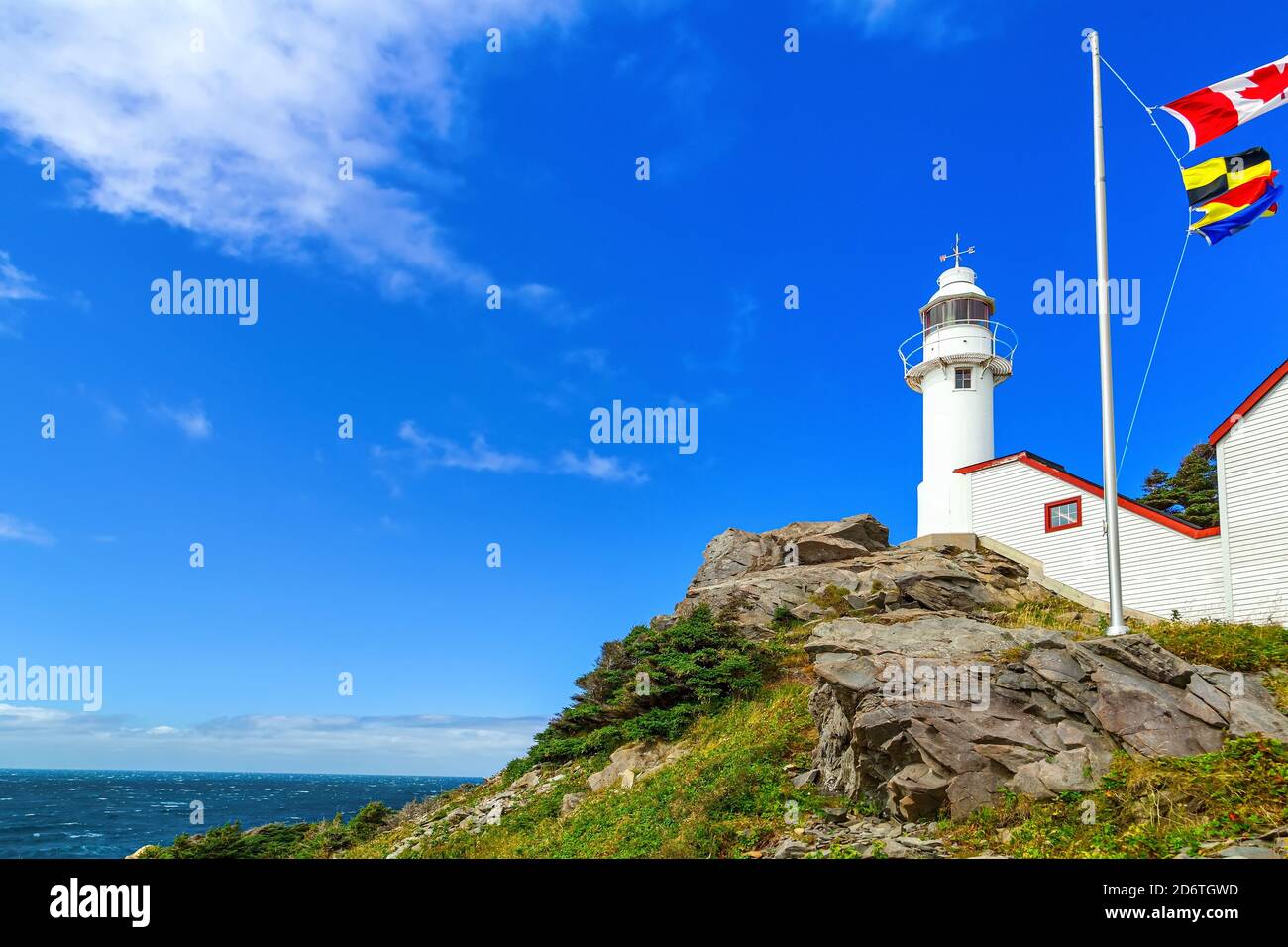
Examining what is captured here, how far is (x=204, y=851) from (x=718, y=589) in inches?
681

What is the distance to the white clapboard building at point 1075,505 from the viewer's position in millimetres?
19141

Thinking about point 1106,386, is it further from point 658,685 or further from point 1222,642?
point 658,685

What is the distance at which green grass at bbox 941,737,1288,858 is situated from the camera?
8969 millimetres

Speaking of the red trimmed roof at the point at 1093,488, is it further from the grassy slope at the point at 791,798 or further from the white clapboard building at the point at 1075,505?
the grassy slope at the point at 791,798

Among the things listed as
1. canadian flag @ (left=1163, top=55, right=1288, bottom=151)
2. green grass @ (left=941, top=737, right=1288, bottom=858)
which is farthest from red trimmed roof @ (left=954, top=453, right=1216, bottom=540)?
green grass @ (left=941, top=737, right=1288, bottom=858)

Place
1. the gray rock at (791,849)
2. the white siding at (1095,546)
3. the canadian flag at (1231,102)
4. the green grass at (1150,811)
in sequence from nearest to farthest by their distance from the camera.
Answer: the green grass at (1150,811), the gray rock at (791,849), the canadian flag at (1231,102), the white siding at (1095,546)

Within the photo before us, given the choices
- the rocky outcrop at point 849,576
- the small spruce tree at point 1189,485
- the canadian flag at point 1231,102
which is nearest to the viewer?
the canadian flag at point 1231,102

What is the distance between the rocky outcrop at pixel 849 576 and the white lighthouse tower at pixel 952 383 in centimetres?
275

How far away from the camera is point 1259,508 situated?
1934 centimetres

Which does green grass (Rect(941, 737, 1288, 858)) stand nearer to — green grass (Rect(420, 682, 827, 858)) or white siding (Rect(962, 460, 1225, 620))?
green grass (Rect(420, 682, 827, 858))

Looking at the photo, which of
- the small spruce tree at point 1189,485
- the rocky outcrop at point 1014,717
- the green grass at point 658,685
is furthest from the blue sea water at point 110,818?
the small spruce tree at point 1189,485

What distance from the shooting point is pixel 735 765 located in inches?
558

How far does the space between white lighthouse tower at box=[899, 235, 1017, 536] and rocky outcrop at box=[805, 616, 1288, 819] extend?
18165 mm
